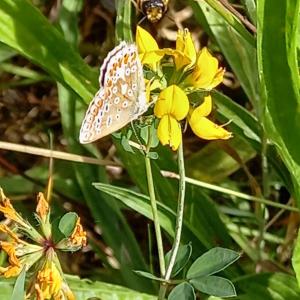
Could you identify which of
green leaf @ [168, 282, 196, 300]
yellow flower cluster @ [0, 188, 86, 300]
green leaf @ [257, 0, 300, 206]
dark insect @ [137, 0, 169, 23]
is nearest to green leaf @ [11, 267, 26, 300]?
yellow flower cluster @ [0, 188, 86, 300]

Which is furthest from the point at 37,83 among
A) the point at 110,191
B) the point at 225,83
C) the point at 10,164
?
the point at 110,191

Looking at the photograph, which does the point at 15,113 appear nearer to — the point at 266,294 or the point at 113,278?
the point at 113,278

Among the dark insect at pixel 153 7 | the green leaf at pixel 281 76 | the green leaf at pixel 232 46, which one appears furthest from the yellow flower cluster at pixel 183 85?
the green leaf at pixel 232 46

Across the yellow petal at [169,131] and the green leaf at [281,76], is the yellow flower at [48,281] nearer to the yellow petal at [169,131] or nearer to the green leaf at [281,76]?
the yellow petal at [169,131]

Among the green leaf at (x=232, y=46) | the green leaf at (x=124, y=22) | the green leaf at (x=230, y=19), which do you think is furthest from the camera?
the green leaf at (x=232, y=46)

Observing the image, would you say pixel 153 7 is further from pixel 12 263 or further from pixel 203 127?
pixel 12 263

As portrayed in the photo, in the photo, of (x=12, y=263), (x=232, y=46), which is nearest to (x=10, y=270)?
(x=12, y=263)

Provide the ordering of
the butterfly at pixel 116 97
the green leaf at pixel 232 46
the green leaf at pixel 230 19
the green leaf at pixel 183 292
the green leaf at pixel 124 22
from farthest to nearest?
the green leaf at pixel 232 46, the green leaf at pixel 124 22, the green leaf at pixel 230 19, the green leaf at pixel 183 292, the butterfly at pixel 116 97
